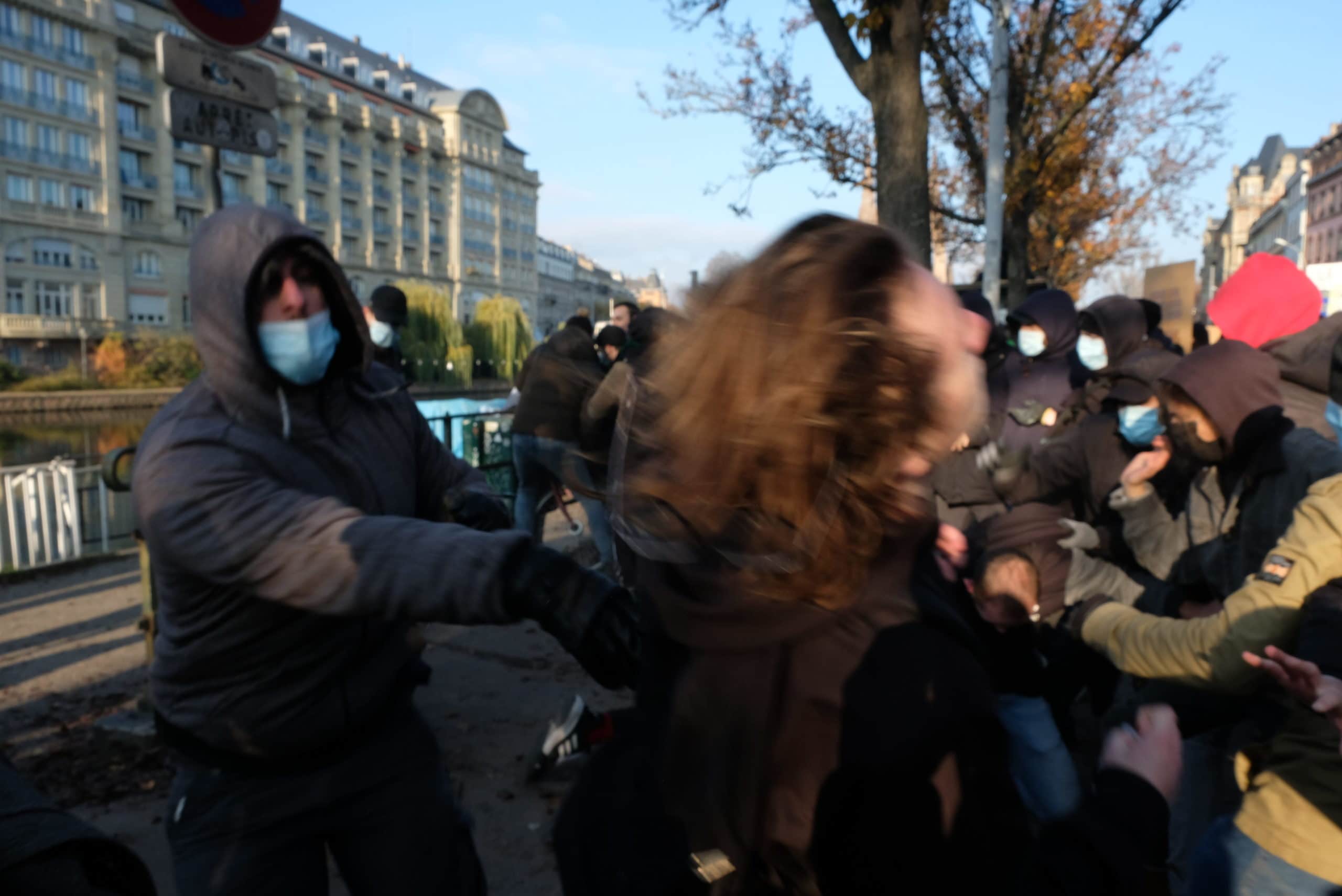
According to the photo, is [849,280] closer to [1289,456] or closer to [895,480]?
[895,480]

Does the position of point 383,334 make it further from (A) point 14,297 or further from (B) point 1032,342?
(A) point 14,297

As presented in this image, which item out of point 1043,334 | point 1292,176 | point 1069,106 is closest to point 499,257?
point 1292,176

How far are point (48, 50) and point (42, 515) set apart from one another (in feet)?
211

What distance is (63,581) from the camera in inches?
314

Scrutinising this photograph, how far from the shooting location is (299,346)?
2.09 meters

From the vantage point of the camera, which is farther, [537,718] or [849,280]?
[537,718]

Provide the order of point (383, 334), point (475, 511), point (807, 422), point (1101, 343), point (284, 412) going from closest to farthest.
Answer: point (807, 422) < point (284, 412) < point (475, 511) < point (1101, 343) < point (383, 334)

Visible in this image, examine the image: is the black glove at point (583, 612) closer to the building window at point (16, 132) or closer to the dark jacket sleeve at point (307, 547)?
the dark jacket sleeve at point (307, 547)

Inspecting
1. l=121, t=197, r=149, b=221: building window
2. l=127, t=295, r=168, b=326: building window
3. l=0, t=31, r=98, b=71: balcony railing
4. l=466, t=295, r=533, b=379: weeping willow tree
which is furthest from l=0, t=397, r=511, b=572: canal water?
l=121, t=197, r=149, b=221: building window

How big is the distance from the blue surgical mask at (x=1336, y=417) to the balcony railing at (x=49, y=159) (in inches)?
2763

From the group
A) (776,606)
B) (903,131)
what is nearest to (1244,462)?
(776,606)

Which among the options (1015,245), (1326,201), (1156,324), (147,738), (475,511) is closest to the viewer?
(475,511)

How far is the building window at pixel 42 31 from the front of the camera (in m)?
59.1

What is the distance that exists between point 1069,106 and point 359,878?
1476 cm
